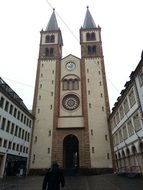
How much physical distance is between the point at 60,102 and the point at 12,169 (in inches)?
707

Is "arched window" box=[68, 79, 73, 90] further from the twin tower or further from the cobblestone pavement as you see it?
the cobblestone pavement

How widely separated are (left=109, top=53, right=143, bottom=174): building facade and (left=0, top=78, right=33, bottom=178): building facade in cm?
1803

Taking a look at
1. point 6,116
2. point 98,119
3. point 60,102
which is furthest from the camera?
point 60,102

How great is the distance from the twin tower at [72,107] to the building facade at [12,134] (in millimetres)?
3081

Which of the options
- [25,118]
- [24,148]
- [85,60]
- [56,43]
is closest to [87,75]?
[85,60]

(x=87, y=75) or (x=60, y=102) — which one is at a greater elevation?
(x=87, y=75)

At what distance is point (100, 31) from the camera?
180ft

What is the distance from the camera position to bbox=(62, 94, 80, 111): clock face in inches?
1739

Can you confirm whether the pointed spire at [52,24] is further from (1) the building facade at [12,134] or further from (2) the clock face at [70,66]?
(1) the building facade at [12,134]

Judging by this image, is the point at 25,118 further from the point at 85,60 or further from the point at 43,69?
the point at 85,60

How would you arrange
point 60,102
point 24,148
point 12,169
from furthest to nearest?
point 60,102 → point 24,148 → point 12,169

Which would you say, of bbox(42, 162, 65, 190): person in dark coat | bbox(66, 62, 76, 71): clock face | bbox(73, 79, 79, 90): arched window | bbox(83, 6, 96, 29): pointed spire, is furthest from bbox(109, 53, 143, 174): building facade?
bbox(83, 6, 96, 29): pointed spire

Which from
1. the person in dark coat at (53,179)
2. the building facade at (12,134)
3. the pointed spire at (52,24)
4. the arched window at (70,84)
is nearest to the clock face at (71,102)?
the arched window at (70,84)

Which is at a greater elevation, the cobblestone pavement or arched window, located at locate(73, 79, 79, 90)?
arched window, located at locate(73, 79, 79, 90)
